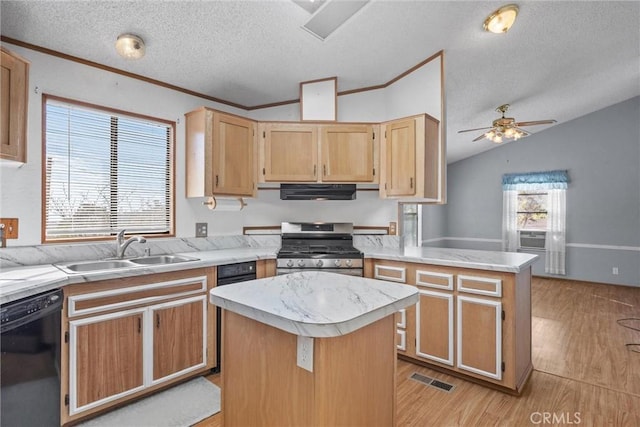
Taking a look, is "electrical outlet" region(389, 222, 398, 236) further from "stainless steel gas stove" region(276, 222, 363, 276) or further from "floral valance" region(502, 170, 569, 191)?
"floral valance" region(502, 170, 569, 191)

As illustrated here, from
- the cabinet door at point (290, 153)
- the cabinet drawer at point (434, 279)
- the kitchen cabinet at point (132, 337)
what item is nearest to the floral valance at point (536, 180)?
the cabinet drawer at point (434, 279)

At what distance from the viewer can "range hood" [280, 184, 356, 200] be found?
128 inches

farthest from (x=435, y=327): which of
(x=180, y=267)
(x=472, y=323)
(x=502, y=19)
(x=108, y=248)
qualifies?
(x=108, y=248)

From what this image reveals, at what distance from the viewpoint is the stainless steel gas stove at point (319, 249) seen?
2.87 m

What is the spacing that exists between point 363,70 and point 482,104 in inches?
85.4

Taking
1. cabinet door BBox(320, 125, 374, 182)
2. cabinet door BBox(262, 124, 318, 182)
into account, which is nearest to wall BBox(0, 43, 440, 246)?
cabinet door BBox(320, 125, 374, 182)

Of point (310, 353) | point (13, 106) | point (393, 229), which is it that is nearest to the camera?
point (310, 353)

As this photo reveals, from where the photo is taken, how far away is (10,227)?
2.11m

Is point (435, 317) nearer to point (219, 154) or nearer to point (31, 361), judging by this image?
point (219, 154)

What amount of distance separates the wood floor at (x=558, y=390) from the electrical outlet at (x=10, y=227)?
1655 mm

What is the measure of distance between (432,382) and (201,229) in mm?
2409

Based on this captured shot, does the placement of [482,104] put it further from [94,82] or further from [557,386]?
[94,82]

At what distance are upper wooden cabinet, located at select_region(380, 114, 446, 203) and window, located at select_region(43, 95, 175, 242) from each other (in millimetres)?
2016

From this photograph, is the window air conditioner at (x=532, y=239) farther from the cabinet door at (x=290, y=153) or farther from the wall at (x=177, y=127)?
the cabinet door at (x=290, y=153)
